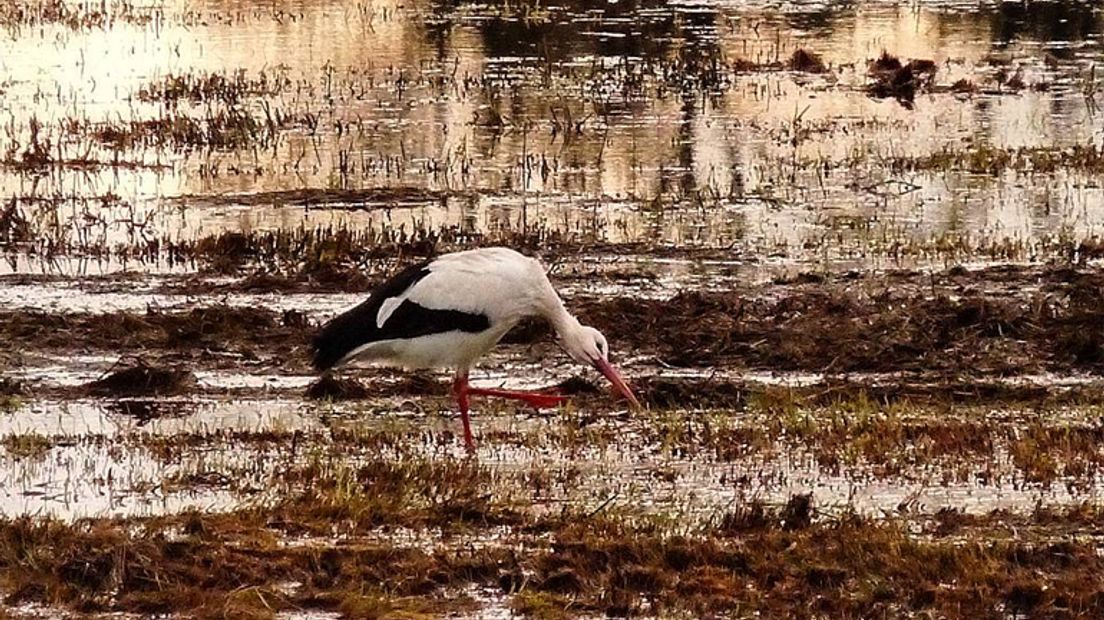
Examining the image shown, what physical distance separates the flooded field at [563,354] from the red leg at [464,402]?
89 mm

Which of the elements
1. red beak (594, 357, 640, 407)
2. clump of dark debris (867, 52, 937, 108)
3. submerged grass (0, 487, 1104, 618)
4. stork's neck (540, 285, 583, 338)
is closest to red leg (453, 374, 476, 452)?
stork's neck (540, 285, 583, 338)

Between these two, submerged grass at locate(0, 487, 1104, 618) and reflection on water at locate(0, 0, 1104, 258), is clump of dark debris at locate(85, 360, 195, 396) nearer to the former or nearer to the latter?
submerged grass at locate(0, 487, 1104, 618)

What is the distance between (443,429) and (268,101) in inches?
514

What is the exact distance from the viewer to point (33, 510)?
335 inches

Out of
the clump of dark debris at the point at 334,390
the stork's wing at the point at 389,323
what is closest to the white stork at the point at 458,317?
the stork's wing at the point at 389,323

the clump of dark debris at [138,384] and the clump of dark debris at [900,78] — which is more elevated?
the clump of dark debris at [900,78]

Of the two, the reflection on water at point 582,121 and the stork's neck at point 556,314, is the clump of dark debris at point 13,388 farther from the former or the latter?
the reflection on water at point 582,121

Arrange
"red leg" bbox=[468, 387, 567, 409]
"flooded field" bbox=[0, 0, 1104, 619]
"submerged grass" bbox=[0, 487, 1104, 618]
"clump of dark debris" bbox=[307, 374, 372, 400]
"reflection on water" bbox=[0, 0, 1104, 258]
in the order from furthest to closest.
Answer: "reflection on water" bbox=[0, 0, 1104, 258] → "clump of dark debris" bbox=[307, 374, 372, 400] → "red leg" bbox=[468, 387, 567, 409] → "flooded field" bbox=[0, 0, 1104, 619] → "submerged grass" bbox=[0, 487, 1104, 618]

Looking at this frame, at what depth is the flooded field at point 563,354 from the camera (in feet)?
24.1

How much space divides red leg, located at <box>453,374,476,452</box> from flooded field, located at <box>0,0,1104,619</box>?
0.09 m

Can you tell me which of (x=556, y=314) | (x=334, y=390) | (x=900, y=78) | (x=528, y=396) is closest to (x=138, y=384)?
(x=334, y=390)

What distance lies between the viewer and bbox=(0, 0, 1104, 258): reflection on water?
16156mm

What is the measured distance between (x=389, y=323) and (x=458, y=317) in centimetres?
33

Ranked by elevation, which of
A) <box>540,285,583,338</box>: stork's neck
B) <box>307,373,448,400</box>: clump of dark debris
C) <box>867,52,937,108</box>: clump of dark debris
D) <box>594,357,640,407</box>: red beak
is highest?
<box>867,52,937,108</box>: clump of dark debris
